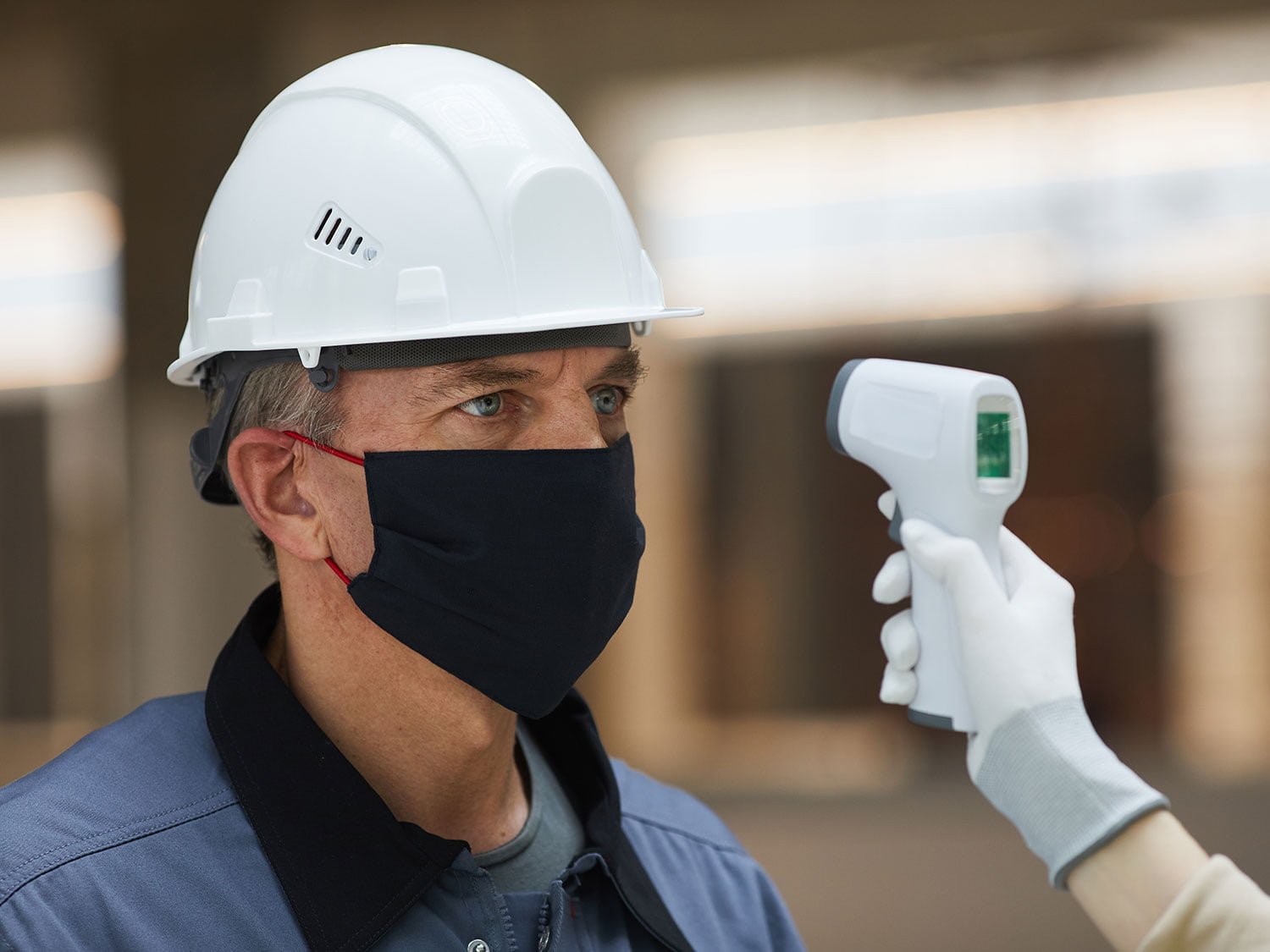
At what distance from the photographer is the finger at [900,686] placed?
4.77ft

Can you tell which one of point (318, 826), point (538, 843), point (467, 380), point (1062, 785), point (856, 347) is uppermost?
point (856, 347)

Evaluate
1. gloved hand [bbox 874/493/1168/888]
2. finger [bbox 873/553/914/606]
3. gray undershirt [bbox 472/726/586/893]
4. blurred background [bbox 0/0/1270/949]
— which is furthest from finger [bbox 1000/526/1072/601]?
blurred background [bbox 0/0/1270/949]

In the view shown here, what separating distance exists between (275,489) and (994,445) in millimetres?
939

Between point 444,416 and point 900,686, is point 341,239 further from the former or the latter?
point 900,686

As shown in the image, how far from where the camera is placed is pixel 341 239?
169 centimetres

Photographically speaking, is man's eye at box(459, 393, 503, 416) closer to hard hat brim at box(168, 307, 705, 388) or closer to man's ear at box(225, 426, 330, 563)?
hard hat brim at box(168, 307, 705, 388)

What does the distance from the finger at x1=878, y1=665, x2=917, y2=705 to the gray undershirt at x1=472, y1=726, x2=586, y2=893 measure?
58 centimetres

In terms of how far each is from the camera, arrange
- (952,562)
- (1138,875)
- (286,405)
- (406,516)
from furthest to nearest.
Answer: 1. (286,405)
2. (406,516)
3. (952,562)
4. (1138,875)

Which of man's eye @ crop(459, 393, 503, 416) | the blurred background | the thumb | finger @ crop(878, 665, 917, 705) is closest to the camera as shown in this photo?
the thumb

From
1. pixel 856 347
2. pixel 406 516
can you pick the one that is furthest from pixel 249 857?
pixel 856 347

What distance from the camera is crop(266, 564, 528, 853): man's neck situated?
5.70 feet

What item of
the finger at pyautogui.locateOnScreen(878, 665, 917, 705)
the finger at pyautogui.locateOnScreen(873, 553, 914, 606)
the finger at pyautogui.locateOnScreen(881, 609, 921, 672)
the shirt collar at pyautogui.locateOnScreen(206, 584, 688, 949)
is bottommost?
the shirt collar at pyautogui.locateOnScreen(206, 584, 688, 949)

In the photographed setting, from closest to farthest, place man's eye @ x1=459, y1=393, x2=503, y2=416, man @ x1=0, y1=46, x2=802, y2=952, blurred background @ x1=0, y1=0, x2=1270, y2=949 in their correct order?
1. man @ x1=0, y1=46, x2=802, y2=952
2. man's eye @ x1=459, y1=393, x2=503, y2=416
3. blurred background @ x1=0, y1=0, x2=1270, y2=949

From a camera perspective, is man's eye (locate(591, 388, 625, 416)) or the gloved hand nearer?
the gloved hand
